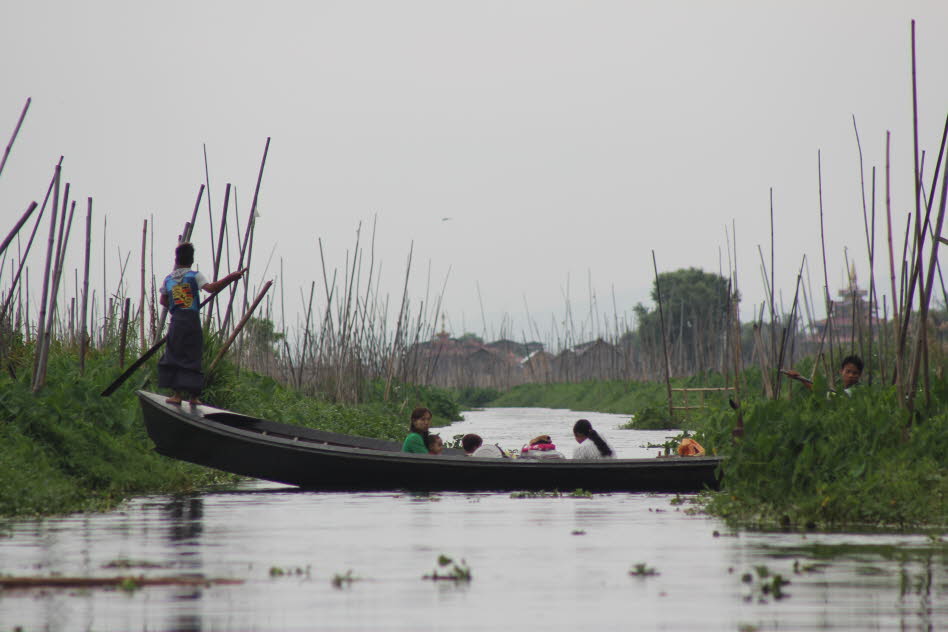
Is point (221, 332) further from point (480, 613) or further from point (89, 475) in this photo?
point (480, 613)

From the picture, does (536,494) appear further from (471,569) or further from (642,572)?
(642,572)

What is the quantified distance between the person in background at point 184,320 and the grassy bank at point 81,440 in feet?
2.63

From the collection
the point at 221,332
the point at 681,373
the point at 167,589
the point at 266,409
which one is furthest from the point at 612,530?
the point at 681,373

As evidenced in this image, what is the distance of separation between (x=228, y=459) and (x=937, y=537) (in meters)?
7.30

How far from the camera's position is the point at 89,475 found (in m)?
11.5

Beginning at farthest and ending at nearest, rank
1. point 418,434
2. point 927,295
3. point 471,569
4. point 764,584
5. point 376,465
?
point 418,434 → point 376,465 → point 927,295 → point 471,569 → point 764,584

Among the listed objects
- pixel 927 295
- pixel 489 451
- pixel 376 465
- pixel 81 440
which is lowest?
pixel 376 465

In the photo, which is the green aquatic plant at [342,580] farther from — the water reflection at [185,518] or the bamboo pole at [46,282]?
the bamboo pole at [46,282]

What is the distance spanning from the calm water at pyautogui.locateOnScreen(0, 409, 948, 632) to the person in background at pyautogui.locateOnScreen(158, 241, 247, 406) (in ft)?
5.91

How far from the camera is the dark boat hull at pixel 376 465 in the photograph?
1262 centimetres

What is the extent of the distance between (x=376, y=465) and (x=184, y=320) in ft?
7.86

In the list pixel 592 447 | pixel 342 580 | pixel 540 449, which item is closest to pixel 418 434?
pixel 540 449

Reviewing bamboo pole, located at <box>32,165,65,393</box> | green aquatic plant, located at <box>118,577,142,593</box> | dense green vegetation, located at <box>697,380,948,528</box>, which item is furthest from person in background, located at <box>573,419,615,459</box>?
green aquatic plant, located at <box>118,577,142,593</box>

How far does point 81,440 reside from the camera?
11625mm
